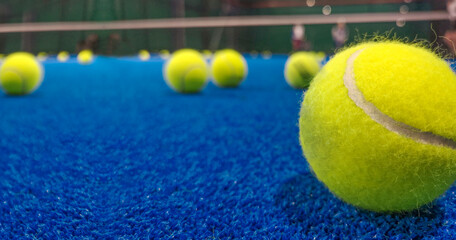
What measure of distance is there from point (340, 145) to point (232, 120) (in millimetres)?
1304

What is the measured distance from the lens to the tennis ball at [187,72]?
304cm

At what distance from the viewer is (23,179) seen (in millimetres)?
1182

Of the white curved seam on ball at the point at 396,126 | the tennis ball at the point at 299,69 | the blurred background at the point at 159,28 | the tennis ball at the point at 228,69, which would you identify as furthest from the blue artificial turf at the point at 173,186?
the blurred background at the point at 159,28

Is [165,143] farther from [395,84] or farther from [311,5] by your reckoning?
[311,5]

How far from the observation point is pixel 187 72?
10.0 ft

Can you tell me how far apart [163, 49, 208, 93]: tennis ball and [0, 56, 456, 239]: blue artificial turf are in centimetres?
95

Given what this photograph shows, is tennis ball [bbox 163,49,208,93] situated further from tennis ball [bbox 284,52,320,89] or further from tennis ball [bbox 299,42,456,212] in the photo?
tennis ball [bbox 299,42,456,212]

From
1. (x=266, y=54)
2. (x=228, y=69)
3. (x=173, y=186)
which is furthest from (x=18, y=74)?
(x=266, y=54)

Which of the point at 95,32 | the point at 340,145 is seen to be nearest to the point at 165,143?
the point at 340,145

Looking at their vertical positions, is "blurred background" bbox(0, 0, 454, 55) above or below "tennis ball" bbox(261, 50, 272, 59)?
above

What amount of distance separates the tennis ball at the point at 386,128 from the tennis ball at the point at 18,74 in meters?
2.77

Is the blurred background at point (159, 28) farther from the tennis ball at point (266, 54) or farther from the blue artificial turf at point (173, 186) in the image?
the blue artificial turf at point (173, 186)

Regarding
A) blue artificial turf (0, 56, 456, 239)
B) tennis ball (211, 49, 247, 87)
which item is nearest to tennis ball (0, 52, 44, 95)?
blue artificial turf (0, 56, 456, 239)

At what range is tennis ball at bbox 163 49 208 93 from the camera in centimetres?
304
